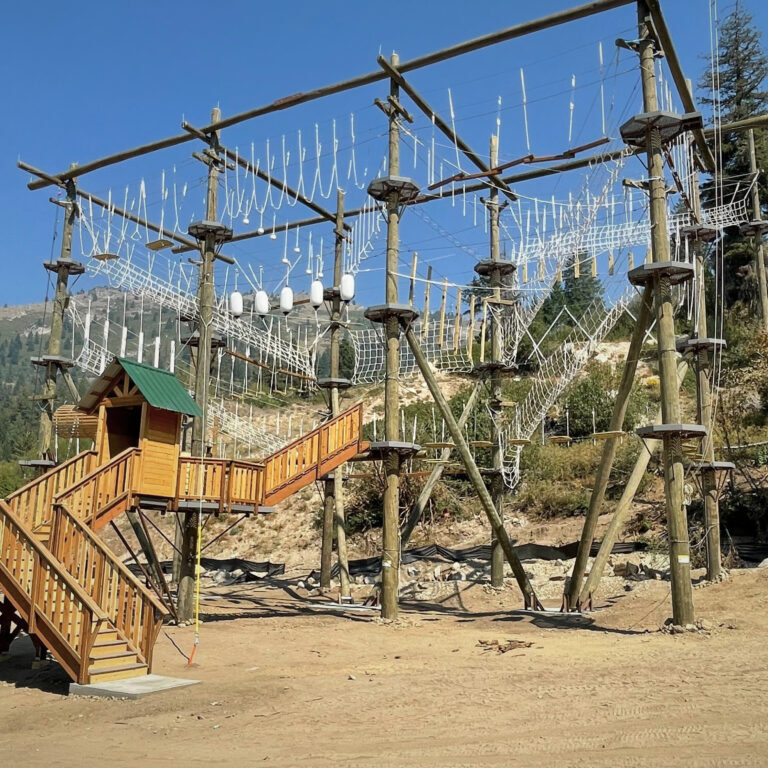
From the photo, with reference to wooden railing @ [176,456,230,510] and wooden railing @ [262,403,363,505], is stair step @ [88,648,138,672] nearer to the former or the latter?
wooden railing @ [176,456,230,510]

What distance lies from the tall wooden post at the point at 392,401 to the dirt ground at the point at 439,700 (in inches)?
40.3

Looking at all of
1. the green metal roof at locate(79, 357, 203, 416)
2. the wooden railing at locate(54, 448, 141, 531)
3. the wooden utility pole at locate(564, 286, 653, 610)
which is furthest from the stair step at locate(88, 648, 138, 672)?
the wooden utility pole at locate(564, 286, 653, 610)

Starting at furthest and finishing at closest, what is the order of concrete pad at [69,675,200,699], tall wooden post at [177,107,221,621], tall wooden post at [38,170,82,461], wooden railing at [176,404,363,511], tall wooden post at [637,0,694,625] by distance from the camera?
tall wooden post at [38,170,82,461] → tall wooden post at [177,107,221,621] → wooden railing at [176,404,363,511] → tall wooden post at [637,0,694,625] → concrete pad at [69,675,200,699]

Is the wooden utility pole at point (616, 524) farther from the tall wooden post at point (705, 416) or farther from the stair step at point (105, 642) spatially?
the stair step at point (105, 642)

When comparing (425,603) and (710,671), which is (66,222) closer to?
(425,603)

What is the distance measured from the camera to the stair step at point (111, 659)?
30.4 ft

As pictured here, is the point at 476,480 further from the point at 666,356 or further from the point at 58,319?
the point at 58,319

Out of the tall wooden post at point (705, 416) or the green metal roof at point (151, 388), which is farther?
the tall wooden post at point (705, 416)

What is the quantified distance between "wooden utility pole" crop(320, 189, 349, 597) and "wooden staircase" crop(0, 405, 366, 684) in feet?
18.9

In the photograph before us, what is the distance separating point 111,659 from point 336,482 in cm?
1034

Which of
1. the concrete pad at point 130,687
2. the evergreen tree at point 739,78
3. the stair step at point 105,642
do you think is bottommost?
the concrete pad at point 130,687

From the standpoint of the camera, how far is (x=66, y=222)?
805 inches

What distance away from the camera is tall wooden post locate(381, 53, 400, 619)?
1430 cm

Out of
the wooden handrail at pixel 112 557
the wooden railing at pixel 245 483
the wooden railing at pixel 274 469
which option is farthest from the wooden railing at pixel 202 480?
the wooden handrail at pixel 112 557
